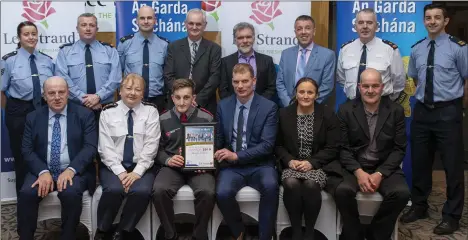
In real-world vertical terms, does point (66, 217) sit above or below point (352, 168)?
below

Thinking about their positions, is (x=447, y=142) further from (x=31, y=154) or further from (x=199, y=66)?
(x=31, y=154)

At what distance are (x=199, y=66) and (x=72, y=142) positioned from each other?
1319mm

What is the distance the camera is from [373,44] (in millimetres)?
4250

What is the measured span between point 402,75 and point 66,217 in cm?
300

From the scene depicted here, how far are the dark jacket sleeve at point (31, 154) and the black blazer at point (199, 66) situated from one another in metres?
1.20

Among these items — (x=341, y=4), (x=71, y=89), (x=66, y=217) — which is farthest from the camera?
(x=341, y=4)

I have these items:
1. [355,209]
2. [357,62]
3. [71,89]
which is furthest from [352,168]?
[71,89]

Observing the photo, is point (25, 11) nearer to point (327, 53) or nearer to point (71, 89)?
point (71, 89)

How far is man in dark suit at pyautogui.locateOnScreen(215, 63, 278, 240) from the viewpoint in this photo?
344 cm

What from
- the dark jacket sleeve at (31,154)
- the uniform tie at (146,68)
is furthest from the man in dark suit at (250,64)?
the dark jacket sleeve at (31,154)

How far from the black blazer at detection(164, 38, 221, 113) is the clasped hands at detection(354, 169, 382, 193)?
1532 mm

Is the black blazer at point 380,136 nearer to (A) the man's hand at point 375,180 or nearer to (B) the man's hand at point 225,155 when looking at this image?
(A) the man's hand at point 375,180

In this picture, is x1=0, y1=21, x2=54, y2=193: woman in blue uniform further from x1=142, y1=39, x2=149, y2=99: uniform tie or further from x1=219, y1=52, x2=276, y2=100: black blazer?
x1=219, y1=52, x2=276, y2=100: black blazer

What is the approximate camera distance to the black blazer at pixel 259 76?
4.37m
